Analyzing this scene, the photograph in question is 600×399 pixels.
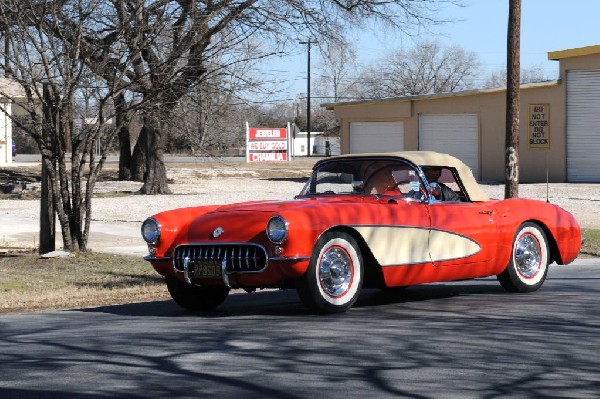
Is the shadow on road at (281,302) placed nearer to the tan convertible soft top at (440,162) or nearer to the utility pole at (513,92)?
the tan convertible soft top at (440,162)

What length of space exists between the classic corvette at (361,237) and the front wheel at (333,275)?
0.01 metres

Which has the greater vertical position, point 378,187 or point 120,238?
point 378,187

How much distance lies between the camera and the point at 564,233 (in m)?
11.1

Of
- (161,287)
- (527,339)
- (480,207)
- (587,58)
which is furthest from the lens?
(587,58)

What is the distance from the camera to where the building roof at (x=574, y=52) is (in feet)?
119

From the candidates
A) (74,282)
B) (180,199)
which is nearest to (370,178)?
(74,282)

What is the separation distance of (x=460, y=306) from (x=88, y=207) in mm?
7427

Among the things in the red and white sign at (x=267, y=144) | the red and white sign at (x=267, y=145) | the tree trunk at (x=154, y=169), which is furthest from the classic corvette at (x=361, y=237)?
the red and white sign at (x=267, y=145)

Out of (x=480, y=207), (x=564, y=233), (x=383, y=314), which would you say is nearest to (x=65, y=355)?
(x=383, y=314)

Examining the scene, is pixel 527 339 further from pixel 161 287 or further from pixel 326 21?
pixel 326 21

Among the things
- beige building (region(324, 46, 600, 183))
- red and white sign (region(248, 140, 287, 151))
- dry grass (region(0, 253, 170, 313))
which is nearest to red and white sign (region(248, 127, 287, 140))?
red and white sign (region(248, 140, 287, 151))

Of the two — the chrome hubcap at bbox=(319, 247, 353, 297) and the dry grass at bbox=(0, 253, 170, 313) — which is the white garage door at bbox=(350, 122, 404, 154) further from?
the chrome hubcap at bbox=(319, 247, 353, 297)

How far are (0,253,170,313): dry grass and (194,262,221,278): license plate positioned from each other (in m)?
2.13

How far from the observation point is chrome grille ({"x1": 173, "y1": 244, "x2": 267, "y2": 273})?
29.1 feet
